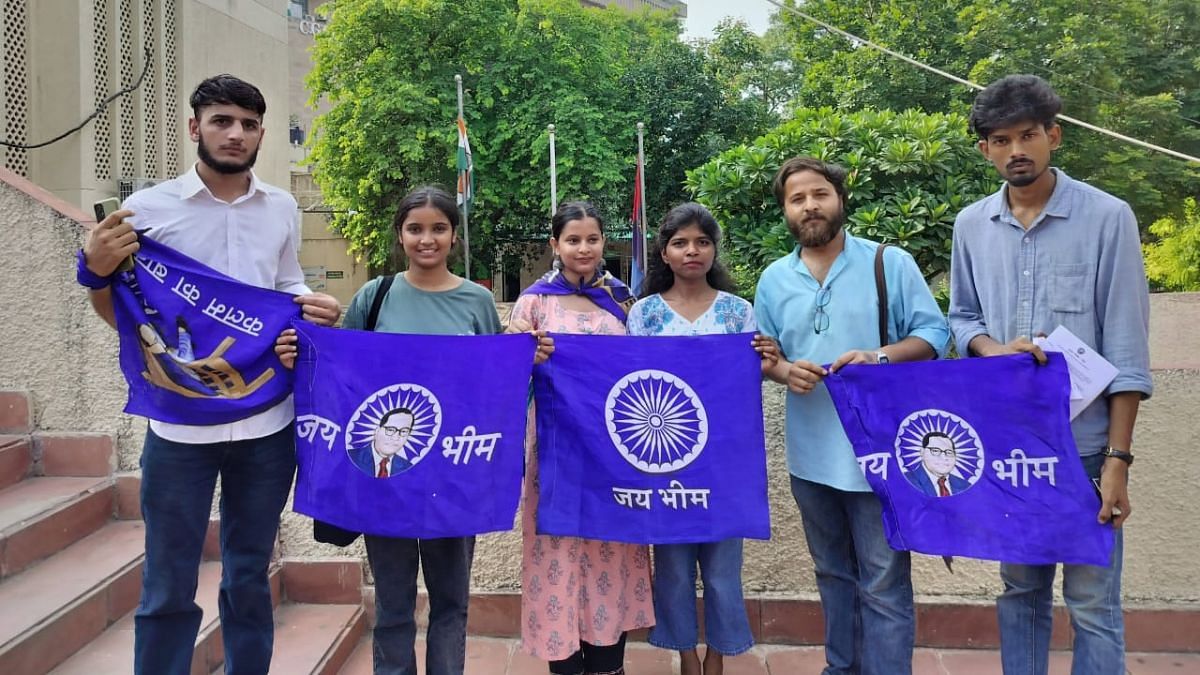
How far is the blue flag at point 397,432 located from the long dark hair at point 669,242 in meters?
0.69

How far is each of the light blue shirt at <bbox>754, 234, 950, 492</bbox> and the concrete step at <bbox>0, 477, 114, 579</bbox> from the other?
3.04 meters

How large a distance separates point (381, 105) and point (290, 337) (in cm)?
1735

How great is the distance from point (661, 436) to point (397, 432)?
919mm

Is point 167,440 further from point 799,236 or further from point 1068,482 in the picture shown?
point 1068,482

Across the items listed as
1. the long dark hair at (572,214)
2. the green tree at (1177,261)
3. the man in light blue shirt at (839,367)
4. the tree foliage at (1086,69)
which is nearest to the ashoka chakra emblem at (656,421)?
the man in light blue shirt at (839,367)

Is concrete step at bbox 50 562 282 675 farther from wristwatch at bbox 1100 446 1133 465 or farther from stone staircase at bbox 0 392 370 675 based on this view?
wristwatch at bbox 1100 446 1133 465

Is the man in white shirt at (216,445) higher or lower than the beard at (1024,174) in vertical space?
lower

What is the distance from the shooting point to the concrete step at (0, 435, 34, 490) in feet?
12.1

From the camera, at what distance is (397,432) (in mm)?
2670

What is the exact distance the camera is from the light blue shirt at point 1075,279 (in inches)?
89.0

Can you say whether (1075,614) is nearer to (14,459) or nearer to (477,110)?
(14,459)

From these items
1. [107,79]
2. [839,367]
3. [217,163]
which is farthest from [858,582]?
[107,79]

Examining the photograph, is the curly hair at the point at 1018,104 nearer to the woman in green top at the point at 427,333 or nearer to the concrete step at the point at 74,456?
the woman in green top at the point at 427,333

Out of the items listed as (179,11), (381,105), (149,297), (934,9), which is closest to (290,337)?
(149,297)
